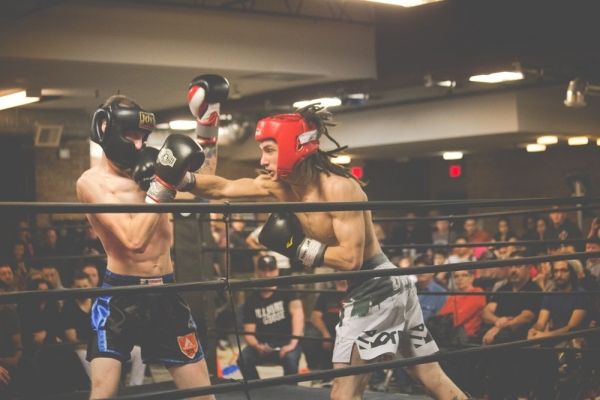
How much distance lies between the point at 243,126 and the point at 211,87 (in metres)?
8.05

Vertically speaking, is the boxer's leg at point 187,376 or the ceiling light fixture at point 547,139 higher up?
the ceiling light fixture at point 547,139

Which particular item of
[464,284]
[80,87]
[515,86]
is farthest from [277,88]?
[464,284]

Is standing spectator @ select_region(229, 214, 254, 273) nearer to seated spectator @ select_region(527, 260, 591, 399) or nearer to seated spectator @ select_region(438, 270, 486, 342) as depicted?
seated spectator @ select_region(438, 270, 486, 342)

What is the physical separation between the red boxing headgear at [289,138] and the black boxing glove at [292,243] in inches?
9.7

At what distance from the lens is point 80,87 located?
7906 mm

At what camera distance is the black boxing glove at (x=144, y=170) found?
2436mm

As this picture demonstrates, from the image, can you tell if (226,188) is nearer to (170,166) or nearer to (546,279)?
(170,166)

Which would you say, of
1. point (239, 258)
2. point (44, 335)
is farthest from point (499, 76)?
point (44, 335)

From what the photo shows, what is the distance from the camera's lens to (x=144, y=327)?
2.49 meters

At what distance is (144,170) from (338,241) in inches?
28.4

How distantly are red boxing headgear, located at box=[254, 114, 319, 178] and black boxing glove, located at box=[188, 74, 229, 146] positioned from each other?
20 centimetres

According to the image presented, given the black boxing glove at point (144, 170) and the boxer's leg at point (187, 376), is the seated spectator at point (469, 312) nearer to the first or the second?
the boxer's leg at point (187, 376)

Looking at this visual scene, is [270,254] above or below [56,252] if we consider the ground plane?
below

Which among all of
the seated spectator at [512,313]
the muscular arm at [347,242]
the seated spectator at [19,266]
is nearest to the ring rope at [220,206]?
the muscular arm at [347,242]
